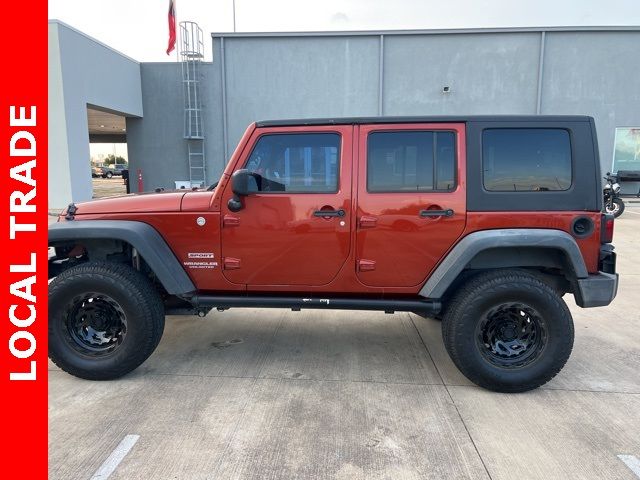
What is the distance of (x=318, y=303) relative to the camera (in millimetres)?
3428

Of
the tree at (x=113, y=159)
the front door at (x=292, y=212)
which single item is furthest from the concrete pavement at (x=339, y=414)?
the tree at (x=113, y=159)

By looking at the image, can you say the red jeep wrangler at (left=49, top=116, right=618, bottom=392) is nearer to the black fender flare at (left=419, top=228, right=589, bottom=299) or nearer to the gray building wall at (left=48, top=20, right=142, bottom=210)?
the black fender flare at (left=419, top=228, right=589, bottom=299)

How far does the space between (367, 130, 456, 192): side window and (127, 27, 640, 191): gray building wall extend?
42.2 ft

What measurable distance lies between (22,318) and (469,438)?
277 cm

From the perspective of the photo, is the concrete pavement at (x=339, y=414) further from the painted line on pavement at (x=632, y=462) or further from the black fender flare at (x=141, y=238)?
the black fender flare at (x=141, y=238)

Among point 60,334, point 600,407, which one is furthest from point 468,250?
point 60,334

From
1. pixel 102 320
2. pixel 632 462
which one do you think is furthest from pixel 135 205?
pixel 632 462

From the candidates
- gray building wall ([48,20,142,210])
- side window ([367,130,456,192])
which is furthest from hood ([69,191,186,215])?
gray building wall ([48,20,142,210])

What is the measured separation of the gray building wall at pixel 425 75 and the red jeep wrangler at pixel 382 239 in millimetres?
12905

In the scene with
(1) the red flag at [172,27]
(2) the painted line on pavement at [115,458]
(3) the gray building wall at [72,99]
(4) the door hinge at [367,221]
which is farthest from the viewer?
(1) the red flag at [172,27]

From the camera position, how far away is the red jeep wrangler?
320 cm

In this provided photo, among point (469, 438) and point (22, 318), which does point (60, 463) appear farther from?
point (469, 438)

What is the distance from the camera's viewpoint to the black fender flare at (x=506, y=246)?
308cm

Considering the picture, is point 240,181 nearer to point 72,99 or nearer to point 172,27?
point 72,99
